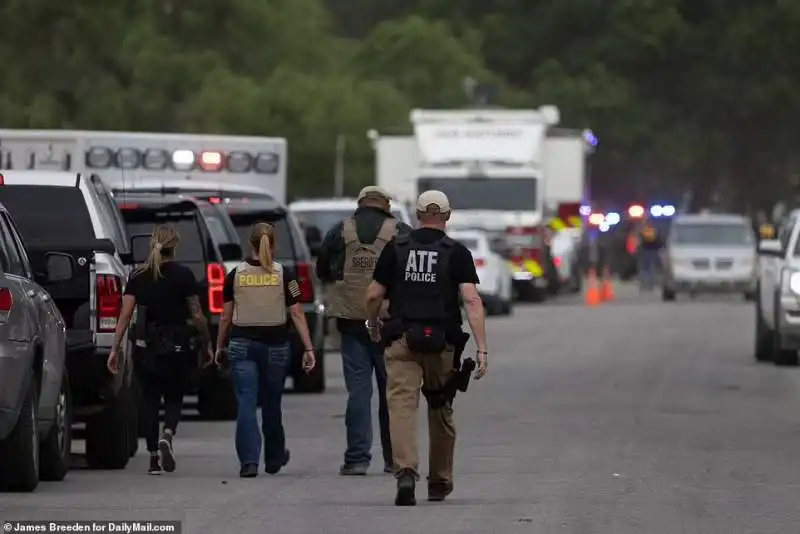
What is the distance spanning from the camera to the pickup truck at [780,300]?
26.7 m

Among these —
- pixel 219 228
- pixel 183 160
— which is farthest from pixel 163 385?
pixel 183 160

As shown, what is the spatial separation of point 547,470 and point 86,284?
9.92 ft

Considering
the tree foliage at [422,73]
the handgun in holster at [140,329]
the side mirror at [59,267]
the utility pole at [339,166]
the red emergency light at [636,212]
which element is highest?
the tree foliage at [422,73]

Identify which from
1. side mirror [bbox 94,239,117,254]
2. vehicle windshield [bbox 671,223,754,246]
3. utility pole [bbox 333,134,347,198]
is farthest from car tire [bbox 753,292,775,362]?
utility pole [bbox 333,134,347,198]

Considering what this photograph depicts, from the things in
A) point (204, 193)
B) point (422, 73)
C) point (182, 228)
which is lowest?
point (182, 228)

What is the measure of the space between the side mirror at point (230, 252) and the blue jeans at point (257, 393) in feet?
15.7

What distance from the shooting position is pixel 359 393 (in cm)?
1584

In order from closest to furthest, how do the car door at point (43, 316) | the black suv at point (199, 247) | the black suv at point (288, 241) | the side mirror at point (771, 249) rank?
the car door at point (43, 316)
the black suv at point (199, 247)
the black suv at point (288, 241)
the side mirror at point (771, 249)

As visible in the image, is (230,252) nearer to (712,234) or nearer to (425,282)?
(425,282)

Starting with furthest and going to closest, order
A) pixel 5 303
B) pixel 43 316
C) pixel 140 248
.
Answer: pixel 140 248 → pixel 43 316 → pixel 5 303

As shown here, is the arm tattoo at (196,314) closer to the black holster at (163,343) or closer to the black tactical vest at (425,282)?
the black holster at (163,343)

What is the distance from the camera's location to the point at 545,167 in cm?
4862

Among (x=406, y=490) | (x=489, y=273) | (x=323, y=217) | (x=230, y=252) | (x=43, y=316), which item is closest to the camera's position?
(x=406, y=490)

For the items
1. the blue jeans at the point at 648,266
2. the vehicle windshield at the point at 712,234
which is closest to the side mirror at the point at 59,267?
the vehicle windshield at the point at 712,234
